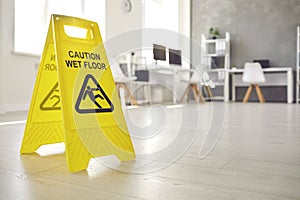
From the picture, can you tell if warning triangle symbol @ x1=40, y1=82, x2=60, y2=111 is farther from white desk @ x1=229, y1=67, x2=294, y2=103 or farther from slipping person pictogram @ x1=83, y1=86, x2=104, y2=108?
white desk @ x1=229, y1=67, x2=294, y2=103

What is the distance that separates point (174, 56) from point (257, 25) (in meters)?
5.12

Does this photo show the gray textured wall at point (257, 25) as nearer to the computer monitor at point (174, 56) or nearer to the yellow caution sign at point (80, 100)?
the computer monitor at point (174, 56)

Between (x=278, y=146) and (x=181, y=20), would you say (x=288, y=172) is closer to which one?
(x=278, y=146)

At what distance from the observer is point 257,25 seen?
219 inches

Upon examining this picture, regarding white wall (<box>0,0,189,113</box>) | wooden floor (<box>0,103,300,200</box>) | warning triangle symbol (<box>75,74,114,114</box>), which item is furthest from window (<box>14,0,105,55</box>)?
warning triangle symbol (<box>75,74,114,114</box>)

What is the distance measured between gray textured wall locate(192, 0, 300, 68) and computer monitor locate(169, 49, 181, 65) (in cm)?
488

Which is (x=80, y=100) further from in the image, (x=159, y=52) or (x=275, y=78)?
(x=275, y=78)

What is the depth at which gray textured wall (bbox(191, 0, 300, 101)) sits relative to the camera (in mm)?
5301

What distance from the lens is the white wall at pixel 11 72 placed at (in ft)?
9.59

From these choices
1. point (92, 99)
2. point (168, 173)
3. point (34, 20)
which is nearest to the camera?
point (168, 173)

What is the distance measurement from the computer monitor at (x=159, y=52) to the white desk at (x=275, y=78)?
180 inches

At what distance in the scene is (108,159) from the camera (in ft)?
3.17

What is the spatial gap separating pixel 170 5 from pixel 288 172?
5.52m

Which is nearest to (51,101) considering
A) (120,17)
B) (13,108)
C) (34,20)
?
(13,108)
